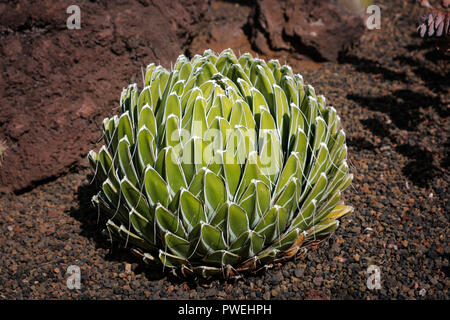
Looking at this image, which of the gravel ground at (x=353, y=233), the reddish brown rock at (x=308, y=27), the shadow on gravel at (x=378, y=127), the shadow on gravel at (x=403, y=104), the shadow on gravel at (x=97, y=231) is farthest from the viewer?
the reddish brown rock at (x=308, y=27)

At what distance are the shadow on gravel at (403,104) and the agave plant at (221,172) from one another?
1.36 metres

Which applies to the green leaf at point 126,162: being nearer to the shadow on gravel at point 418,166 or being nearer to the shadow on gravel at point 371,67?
the shadow on gravel at point 418,166

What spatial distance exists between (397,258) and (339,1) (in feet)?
9.55

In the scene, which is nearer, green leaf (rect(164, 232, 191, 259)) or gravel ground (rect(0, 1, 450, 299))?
green leaf (rect(164, 232, 191, 259))

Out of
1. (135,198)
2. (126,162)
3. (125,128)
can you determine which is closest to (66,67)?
(125,128)

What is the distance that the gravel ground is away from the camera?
2.61 m

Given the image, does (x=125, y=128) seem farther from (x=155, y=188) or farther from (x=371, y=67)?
(x=371, y=67)

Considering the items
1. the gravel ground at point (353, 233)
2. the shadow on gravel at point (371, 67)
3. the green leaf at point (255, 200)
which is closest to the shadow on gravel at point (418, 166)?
the gravel ground at point (353, 233)

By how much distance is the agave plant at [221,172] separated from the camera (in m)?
2.26

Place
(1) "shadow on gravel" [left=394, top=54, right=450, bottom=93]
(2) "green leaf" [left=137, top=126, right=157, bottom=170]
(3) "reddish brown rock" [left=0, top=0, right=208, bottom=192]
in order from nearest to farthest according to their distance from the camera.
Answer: (2) "green leaf" [left=137, top=126, right=157, bottom=170] < (3) "reddish brown rock" [left=0, top=0, right=208, bottom=192] < (1) "shadow on gravel" [left=394, top=54, right=450, bottom=93]

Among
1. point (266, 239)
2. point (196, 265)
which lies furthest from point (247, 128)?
point (196, 265)

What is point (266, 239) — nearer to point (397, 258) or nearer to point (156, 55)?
point (397, 258)

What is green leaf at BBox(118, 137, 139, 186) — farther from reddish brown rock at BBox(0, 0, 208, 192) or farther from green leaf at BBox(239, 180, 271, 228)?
reddish brown rock at BBox(0, 0, 208, 192)

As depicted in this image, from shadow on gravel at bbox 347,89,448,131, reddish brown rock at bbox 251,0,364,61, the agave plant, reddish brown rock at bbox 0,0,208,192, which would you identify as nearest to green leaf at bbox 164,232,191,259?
the agave plant
